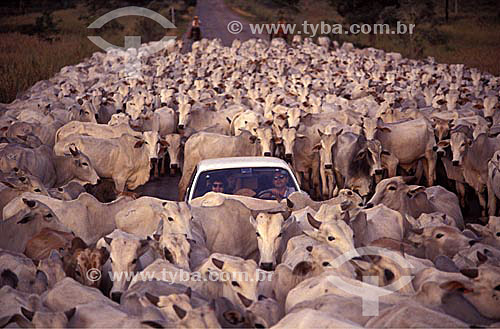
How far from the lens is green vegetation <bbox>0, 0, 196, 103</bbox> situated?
2322 cm

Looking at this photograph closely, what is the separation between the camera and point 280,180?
27.6 feet

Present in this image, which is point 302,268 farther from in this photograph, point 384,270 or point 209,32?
point 209,32

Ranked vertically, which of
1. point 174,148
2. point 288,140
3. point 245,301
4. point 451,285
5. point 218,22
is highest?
point 451,285

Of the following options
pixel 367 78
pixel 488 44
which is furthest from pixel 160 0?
pixel 367 78

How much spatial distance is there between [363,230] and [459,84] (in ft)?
36.9

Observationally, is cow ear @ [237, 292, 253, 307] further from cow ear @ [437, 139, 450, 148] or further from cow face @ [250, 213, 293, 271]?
cow ear @ [437, 139, 450, 148]

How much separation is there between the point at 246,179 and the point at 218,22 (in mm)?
38088

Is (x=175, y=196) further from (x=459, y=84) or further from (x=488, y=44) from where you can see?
(x=488, y=44)

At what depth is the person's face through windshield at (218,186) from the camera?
330 inches

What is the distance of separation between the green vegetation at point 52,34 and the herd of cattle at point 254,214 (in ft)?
18.6

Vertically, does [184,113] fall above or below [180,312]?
below

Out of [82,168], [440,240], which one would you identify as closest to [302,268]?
[440,240]

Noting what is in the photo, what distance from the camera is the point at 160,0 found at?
61.9m

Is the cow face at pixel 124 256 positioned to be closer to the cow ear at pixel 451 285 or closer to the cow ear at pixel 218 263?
the cow ear at pixel 218 263
